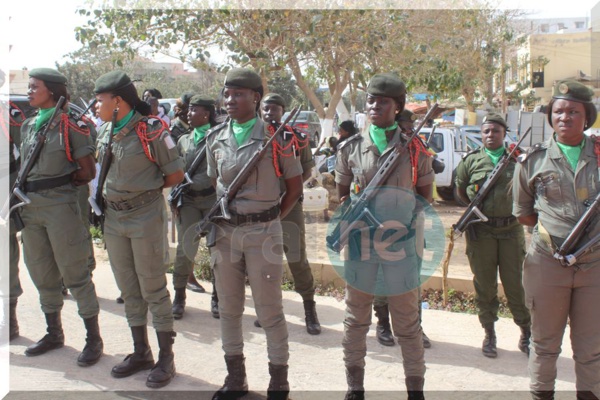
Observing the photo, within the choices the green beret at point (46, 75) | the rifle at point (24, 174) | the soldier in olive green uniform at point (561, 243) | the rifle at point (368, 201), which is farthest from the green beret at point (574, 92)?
the green beret at point (46, 75)

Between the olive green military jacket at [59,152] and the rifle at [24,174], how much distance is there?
0.03 m

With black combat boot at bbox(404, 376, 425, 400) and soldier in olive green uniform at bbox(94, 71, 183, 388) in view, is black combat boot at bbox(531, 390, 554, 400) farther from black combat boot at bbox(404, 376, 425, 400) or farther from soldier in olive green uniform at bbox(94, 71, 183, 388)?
soldier in olive green uniform at bbox(94, 71, 183, 388)

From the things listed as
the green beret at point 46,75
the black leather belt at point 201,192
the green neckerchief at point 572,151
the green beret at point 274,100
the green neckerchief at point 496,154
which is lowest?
the black leather belt at point 201,192

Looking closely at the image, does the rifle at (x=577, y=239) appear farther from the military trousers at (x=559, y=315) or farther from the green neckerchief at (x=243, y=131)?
the green neckerchief at (x=243, y=131)

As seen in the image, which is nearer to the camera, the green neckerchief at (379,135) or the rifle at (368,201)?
the rifle at (368,201)

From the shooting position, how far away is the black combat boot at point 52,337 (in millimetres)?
4559

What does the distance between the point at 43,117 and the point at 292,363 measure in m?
2.54

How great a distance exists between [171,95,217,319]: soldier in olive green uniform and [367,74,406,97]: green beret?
6.66ft

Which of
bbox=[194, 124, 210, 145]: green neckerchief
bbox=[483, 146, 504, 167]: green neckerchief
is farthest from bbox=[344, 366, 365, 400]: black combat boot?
bbox=[194, 124, 210, 145]: green neckerchief

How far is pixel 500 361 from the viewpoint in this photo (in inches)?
177

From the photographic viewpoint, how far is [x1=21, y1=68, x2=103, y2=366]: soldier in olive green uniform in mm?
4312

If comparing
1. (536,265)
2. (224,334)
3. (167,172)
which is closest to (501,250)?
(536,265)

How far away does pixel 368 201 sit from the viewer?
3658 mm

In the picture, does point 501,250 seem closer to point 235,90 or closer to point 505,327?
point 505,327
